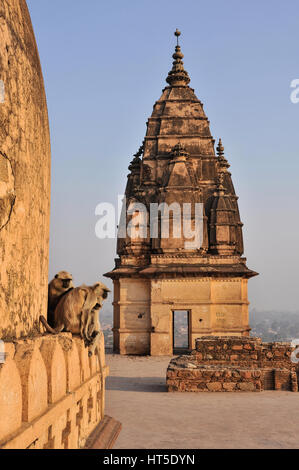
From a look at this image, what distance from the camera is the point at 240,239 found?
23.7 m

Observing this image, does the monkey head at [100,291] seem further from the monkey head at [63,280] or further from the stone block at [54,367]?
the stone block at [54,367]

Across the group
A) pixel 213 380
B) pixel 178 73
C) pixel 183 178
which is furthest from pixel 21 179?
pixel 178 73

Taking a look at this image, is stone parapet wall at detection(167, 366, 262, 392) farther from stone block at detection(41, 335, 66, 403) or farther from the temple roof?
the temple roof

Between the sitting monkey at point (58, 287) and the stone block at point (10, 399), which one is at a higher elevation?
the sitting monkey at point (58, 287)

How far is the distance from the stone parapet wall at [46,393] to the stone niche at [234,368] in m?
5.87

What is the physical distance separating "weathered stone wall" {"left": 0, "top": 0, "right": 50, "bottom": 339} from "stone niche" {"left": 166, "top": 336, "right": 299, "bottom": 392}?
6.85m

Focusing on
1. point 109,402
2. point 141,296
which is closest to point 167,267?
point 141,296

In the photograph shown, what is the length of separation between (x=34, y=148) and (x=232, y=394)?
7778 mm

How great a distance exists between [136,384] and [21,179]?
908cm

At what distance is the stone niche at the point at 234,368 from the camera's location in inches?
443

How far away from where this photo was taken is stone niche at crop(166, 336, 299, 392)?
11.2 meters

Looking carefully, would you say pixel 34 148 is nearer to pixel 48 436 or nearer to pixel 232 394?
pixel 48 436

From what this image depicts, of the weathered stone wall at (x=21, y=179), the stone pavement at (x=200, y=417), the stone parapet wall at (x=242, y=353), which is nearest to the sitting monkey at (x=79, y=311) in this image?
the weathered stone wall at (x=21, y=179)

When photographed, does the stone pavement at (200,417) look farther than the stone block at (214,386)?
No
